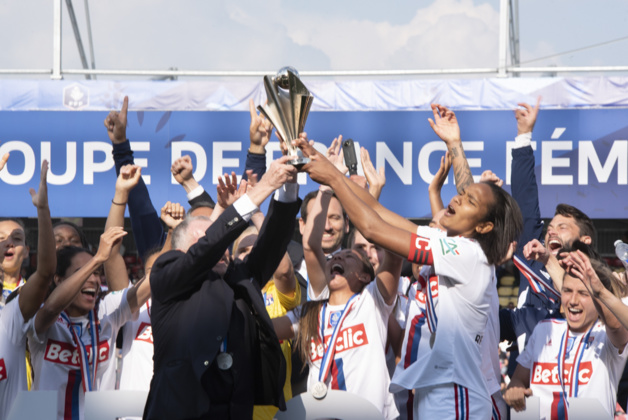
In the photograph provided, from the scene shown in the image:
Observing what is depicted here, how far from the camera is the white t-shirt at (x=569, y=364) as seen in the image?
159 inches

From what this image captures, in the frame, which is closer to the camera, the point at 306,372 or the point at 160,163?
the point at 306,372

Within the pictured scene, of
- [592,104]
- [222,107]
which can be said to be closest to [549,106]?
[592,104]

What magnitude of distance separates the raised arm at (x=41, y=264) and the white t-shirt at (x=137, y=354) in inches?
23.6

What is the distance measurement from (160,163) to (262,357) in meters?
5.23

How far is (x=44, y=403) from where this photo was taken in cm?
341

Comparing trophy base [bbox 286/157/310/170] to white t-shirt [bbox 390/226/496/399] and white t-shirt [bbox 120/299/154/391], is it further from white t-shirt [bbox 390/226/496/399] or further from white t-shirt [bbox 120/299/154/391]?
white t-shirt [bbox 120/299/154/391]

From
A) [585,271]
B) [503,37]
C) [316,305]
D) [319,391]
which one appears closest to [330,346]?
[316,305]

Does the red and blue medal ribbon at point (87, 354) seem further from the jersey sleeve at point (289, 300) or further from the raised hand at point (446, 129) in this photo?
the raised hand at point (446, 129)

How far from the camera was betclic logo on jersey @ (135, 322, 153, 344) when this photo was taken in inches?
165

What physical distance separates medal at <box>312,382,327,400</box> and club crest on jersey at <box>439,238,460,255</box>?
0.96 m

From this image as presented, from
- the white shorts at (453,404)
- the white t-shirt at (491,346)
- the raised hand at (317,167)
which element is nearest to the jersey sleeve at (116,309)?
the raised hand at (317,167)

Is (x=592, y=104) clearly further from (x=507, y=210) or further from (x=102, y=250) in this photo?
(x=102, y=250)

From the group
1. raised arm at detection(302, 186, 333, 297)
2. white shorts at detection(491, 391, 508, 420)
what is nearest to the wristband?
raised arm at detection(302, 186, 333, 297)

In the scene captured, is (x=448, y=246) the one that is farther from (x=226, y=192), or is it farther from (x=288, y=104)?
(x=226, y=192)
